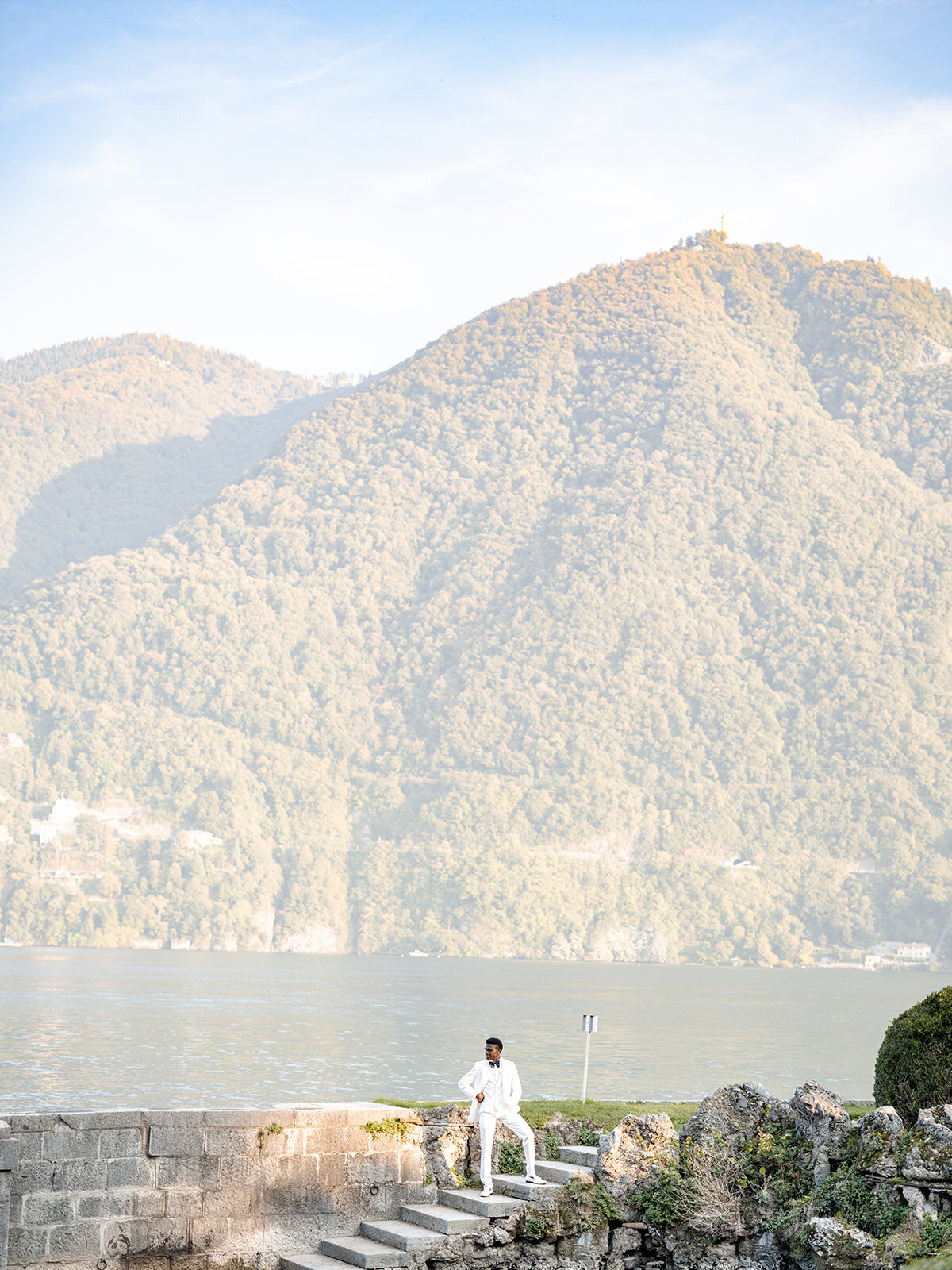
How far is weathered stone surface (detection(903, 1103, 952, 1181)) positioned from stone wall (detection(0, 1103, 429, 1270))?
15.1ft

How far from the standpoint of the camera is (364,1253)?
12328 millimetres

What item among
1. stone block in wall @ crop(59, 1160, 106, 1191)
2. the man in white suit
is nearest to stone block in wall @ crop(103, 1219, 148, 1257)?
stone block in wall @ crop(59, 1160, 106, 1191)

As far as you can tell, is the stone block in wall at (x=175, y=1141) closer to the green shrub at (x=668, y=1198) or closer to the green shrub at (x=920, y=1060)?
the green shrub at (x=668, y=1198)

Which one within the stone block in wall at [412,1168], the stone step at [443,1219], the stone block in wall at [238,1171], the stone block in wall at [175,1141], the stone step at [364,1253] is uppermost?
the stone block in wall at [175,1141]

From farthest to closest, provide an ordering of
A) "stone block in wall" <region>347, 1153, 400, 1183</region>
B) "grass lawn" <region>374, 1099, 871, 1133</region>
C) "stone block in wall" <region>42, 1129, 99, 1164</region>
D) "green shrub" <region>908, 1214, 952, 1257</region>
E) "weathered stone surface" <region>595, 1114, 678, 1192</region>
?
"grass lawn" <region>374, 1099, 871, 1133</region> → "weathered stone surface" <region>595, 1114, 678, 1192</region> → "stone block in wall" <region>347, 1153, 400, 1183</region> → "stone block in wall" <region>42, 1129, 99, 1164</region> → "green shrub" <region>908, 1214, 952, 1257</region>

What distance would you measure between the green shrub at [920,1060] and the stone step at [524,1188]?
322 cm

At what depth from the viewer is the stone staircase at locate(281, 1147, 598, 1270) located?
40.7 feet

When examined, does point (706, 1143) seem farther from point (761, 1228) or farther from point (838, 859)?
point (838, 859)

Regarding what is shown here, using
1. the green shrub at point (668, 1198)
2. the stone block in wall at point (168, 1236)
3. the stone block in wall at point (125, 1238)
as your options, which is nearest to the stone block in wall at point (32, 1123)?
the stone block in wall at point (125, 1238)

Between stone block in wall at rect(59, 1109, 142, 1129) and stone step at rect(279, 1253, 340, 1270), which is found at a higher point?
stone block in wall at rect(59, 1109, 142, 1129)

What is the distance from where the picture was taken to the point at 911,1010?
13.4m

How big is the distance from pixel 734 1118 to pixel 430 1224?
3.08 meters

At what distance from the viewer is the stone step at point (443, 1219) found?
1273 cm

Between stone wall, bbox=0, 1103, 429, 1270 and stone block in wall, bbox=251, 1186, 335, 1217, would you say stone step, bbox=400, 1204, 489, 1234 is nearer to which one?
stone wall, bbox=0, 1103, 429, 1270
